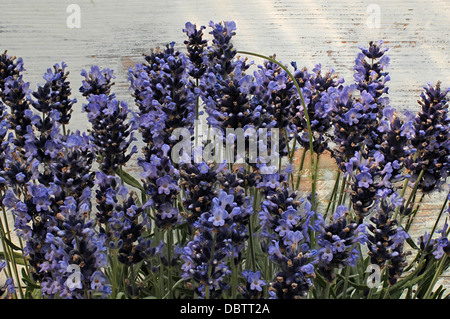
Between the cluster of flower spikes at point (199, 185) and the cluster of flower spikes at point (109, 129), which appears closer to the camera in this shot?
the cluster of flower spikes at point (199, 185)

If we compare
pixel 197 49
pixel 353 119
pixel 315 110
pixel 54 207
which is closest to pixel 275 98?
pixel 315 110

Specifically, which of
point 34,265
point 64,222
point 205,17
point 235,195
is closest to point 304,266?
point 235,195

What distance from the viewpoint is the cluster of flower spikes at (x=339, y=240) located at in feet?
3.38

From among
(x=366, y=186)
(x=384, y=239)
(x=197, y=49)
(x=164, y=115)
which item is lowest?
(x=384, y=239)

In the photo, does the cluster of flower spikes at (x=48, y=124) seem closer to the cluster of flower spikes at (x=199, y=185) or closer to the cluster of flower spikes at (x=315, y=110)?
the cluster of flower spikes at (x=199, y=185)

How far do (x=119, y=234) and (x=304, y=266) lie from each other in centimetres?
38

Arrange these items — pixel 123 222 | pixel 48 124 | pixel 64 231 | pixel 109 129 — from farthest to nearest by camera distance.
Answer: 1. pixel 48 124
2. pixel 109 129
3. pixel 123 222
4. pixel 64 231

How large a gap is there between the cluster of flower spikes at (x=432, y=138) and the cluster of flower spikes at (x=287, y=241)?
1.22ft

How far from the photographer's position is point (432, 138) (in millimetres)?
1269

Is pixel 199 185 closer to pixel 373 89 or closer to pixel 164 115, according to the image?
pixel 164 115

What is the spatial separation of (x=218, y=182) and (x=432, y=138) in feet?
1.65

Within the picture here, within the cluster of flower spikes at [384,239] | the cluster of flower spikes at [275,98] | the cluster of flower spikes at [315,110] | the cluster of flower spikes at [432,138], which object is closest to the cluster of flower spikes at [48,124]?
the cluster of flower spikes at [275,98]

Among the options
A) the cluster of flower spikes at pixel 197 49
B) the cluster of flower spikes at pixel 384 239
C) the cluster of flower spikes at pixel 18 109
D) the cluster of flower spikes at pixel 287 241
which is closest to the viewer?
the cluster of flower spikes at pixel 287 241

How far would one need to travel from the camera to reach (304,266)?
3.15ft
